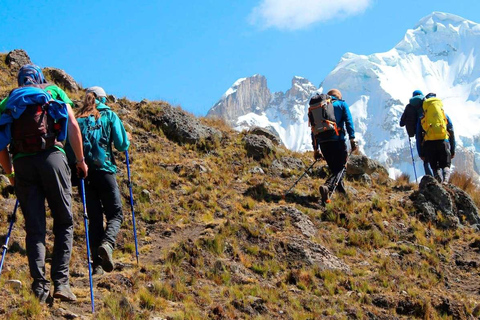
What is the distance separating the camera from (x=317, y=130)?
10.4 m

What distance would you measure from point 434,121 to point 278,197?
11.8 feet

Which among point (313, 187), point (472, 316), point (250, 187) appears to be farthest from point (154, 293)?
point (313, 187)

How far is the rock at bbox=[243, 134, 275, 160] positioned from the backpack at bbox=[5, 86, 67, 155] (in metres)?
7.63

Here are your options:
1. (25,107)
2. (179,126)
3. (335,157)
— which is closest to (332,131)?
(335,157)

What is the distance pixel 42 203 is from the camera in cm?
534

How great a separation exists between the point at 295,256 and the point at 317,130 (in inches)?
128

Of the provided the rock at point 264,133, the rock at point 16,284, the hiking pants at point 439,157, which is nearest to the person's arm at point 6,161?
the rock at point 16,284

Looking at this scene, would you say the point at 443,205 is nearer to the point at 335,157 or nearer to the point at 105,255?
the point at 335,157

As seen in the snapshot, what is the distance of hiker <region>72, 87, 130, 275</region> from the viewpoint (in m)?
6.64

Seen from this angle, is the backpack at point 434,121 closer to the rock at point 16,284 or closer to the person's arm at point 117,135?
the person's arm at point 117,135

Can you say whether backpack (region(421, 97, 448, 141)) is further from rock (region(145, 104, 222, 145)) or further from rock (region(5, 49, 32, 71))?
rock (region(5, 49, 32, 71))

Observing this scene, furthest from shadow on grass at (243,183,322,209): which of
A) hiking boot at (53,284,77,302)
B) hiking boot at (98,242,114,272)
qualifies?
hiking boot at (53,284,77,302)

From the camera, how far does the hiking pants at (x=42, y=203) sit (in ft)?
17.1

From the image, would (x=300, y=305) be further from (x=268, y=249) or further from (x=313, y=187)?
(x=313, y=187)
